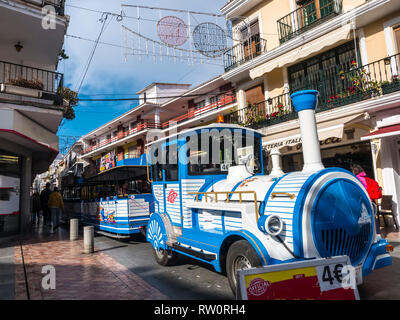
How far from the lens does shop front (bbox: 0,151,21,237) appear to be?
368 inches

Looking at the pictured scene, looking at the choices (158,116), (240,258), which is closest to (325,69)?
(240,258)

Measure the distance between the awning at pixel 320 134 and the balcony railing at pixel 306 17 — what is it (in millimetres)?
4176

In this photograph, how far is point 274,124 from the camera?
1205cm

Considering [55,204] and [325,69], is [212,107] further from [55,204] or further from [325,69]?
[55,204]

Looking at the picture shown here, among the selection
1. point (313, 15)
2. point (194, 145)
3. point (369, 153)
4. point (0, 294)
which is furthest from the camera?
point (313, 15)

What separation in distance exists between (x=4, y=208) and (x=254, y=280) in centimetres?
977

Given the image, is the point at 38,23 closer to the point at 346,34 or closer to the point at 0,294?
the point at 0,294

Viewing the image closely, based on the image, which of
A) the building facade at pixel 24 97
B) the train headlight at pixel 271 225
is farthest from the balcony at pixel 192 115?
the train headlight at pixel 271 225

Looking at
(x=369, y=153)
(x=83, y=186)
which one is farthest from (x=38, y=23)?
(x=369, y=153)

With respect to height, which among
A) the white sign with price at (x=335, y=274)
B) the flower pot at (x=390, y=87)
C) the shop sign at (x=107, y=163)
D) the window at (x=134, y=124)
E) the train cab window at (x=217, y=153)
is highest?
the window at (x=134, y=124)

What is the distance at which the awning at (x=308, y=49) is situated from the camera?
31.7 feet

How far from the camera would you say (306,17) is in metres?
11.9

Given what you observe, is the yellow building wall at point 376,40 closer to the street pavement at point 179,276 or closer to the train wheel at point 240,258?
the street pavement at point 179,276
